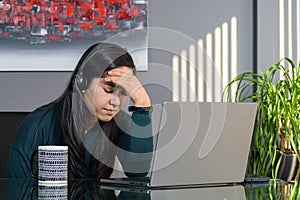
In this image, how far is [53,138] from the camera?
269 cm

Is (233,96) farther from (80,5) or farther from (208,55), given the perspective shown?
(80,5)

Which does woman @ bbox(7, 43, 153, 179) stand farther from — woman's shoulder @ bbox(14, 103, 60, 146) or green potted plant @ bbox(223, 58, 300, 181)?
green potted plant @ bbox(223, 58, 300, 181)

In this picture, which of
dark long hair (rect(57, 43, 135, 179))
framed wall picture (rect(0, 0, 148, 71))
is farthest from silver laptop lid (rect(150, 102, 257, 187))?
framed wall picture (rect(0, 0, 148, 71))

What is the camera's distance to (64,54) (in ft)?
12.4

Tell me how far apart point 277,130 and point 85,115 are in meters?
1.17

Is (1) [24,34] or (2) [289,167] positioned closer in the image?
(2) [289,167]

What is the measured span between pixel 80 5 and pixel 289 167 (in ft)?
4.56

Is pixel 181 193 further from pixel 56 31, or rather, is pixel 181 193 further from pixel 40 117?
pixel 56 31

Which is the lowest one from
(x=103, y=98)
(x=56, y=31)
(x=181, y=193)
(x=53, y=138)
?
(x=181, y=193)

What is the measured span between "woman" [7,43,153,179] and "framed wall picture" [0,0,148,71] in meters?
0.88

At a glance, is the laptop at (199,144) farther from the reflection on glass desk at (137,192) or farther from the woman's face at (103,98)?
the woman's face at (103,98)

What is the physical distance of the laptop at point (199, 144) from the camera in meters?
1.97

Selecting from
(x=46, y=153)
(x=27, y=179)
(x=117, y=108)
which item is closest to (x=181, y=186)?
(x=46, y=153)

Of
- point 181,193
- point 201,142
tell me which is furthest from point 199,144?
point 181,193
